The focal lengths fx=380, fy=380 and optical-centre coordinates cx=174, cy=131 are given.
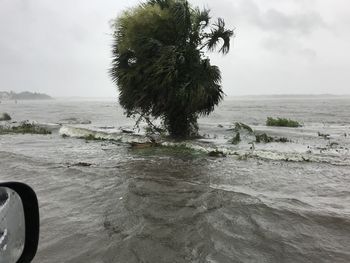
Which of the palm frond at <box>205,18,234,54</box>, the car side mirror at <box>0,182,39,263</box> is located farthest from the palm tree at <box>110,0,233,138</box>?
the car side mirror at <box>0,182,39,263</box>

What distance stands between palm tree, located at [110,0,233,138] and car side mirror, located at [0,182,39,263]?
12437mm

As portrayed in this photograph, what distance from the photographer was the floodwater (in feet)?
15.6

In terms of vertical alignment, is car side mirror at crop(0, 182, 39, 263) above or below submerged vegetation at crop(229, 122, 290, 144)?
above

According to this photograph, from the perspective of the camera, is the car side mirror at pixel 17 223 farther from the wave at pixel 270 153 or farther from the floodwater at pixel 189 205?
the wave at pixel 270 153

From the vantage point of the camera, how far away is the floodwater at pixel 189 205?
475 centimetres

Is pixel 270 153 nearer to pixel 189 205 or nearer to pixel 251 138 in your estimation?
pixel 251 138

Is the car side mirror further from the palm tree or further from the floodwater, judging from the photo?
the palm tree

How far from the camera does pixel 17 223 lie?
5.99 feet

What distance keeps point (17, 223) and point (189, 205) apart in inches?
194

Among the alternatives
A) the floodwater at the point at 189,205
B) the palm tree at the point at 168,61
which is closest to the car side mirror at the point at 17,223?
the floodwater at the point at 189,205

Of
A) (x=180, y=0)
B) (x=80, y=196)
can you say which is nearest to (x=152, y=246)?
(x=80, y=196)

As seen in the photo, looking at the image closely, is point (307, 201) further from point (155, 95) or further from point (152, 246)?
point (155, 95)

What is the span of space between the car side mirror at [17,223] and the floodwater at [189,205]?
8.91 feet

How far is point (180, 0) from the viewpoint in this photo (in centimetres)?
1524
